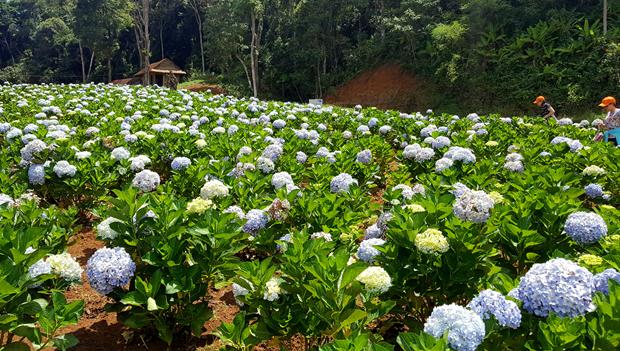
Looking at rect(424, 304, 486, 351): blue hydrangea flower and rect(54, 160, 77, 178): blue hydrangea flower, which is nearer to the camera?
rect(424, 304, 486, 351): blue hydrangea flower

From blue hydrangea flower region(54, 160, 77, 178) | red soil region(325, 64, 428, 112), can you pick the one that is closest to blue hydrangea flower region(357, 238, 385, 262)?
blue hydrangea flower region(54, 160, 77, 178)

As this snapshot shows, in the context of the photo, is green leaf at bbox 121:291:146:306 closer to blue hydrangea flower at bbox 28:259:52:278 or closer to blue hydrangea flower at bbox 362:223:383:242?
blue hydrangea flower at bbox 28:259:52:278

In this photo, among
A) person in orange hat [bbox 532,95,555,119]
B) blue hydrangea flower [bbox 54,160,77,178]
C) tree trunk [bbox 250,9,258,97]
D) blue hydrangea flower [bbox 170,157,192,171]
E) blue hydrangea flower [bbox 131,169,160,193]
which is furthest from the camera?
tree trunk [bbox 250,9,258,97]

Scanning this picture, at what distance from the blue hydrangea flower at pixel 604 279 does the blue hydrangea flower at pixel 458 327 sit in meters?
0.67

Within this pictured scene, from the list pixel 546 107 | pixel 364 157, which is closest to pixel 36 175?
pixel 364 157

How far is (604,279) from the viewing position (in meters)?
2.15

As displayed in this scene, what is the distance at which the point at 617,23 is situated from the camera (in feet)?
77.0

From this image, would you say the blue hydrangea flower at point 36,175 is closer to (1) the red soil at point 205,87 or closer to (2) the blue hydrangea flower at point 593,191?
(2) the blue hydrangea flower at point 593,191

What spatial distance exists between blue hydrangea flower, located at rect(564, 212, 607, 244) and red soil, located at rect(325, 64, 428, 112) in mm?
28083

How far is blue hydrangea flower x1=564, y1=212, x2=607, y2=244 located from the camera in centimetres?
292

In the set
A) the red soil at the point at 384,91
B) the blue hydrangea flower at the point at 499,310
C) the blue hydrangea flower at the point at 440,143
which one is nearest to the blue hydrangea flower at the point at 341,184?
the blue hydrangea flower at the point at 499,310

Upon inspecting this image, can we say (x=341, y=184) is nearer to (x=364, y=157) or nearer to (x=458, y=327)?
(x=364, y=157)

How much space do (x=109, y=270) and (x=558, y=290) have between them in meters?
→ 2.39

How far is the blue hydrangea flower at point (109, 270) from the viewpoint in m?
2.79
